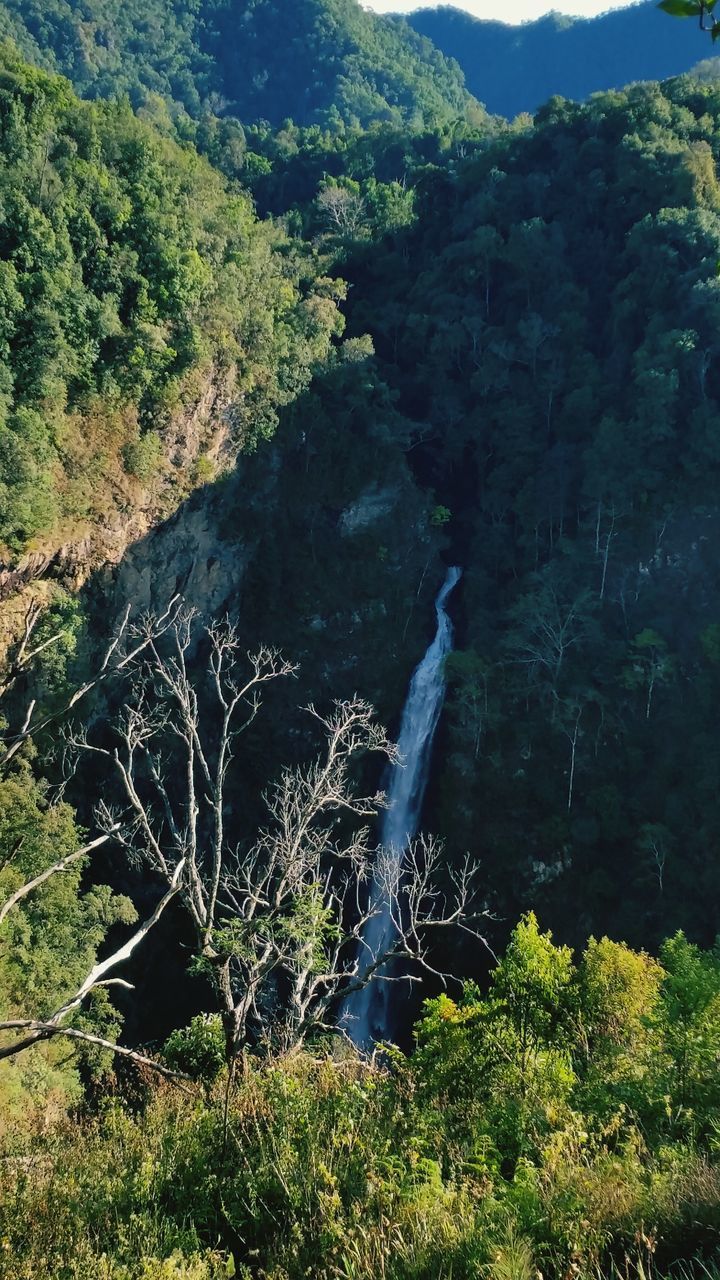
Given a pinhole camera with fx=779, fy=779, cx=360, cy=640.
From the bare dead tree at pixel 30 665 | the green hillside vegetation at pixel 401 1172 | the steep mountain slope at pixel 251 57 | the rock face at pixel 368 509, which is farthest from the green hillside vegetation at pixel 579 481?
the steep mountain slope at pixel 251 57

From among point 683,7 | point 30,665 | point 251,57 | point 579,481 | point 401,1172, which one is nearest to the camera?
point 683,7

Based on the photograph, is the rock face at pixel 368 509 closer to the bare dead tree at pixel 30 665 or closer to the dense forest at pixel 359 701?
the dense forest at pixel 359 701

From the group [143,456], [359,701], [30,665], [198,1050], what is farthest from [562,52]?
[198,1050]

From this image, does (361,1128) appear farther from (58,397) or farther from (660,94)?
(660,94)

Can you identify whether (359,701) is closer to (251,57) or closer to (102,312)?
(102,312)

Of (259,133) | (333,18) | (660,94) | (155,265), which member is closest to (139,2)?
(333,18)

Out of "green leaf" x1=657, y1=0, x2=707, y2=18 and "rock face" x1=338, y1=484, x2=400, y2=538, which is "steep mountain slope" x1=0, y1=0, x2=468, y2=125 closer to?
"rock face" x1=338, y1=484, x2=400, y2=538
